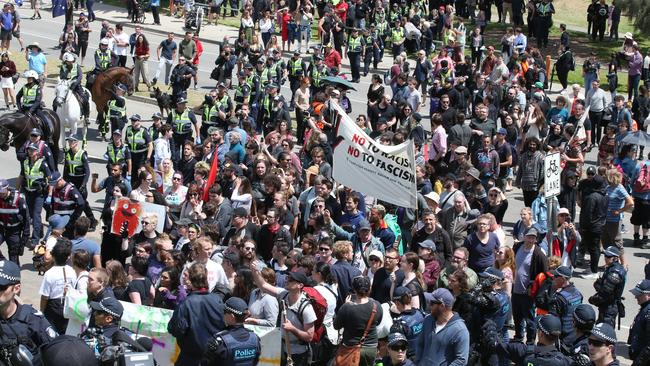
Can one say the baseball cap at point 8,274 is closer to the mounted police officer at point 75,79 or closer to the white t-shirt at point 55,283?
the white t-shirt at point 55,283

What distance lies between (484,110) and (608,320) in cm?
832

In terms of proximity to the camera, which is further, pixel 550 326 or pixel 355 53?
pixel 355 53

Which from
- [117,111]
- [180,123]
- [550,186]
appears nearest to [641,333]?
[550,186]

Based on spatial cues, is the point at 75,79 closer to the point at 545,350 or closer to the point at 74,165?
the point at 74,165

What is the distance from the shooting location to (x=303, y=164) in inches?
790

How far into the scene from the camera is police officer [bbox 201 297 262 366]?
10266 mm

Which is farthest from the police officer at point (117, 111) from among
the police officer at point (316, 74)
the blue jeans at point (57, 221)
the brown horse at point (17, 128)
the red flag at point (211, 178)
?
the blue jeans at point (57, 221)

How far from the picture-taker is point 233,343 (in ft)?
33.8

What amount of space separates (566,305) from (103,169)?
12407 mm

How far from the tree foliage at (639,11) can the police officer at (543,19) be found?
2.23 metres

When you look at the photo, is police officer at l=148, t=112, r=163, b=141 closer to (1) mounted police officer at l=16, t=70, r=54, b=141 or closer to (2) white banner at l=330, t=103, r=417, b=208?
(1) mounted police officer at l=16, t=70, r=54, b=141

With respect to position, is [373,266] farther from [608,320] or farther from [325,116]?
[325,116]

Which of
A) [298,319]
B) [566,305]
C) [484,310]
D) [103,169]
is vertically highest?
[484,310]

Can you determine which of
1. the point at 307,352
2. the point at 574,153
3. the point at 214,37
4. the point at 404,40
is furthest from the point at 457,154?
the point at 214,37
